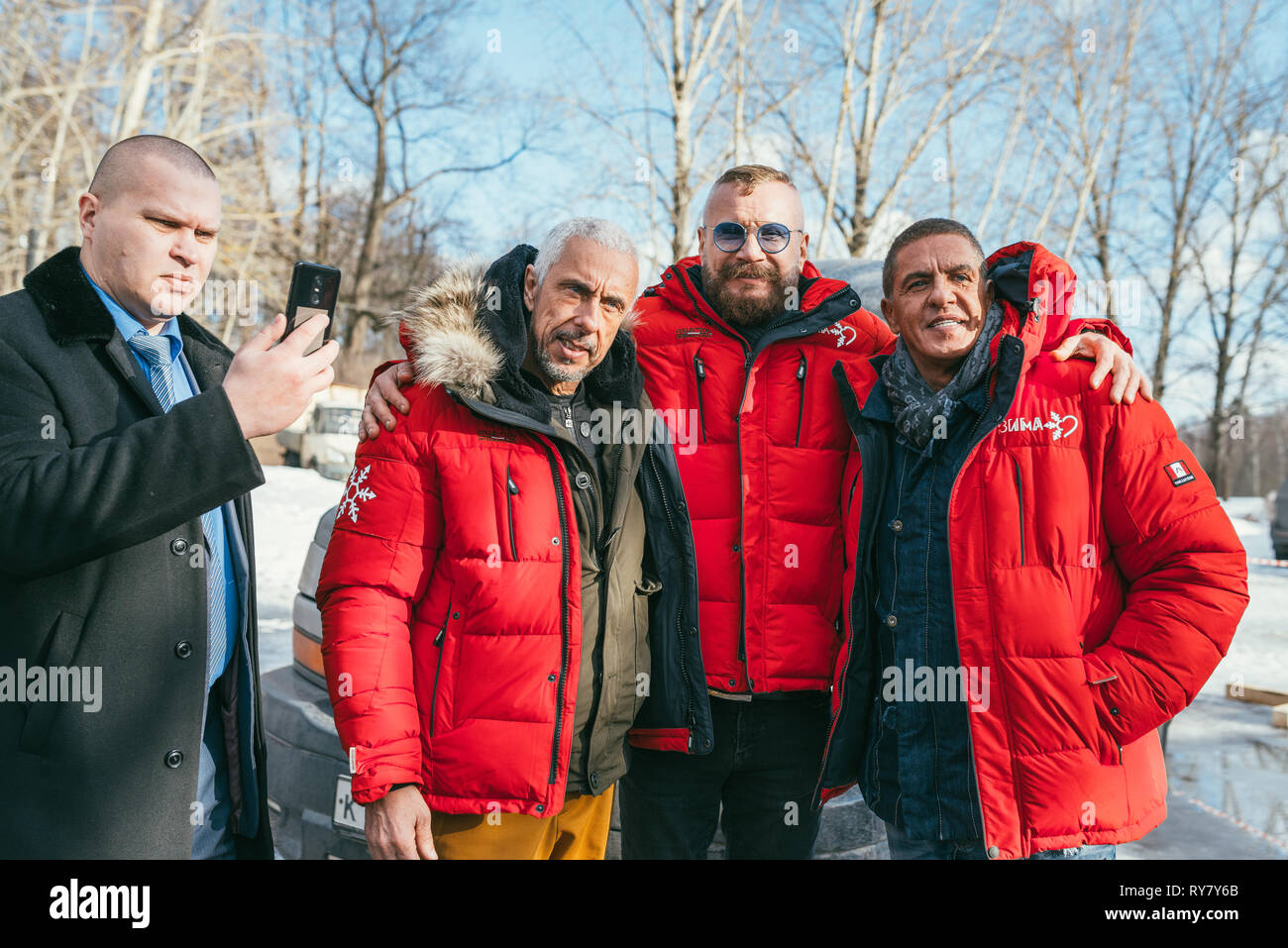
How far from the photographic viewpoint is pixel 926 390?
7.64 ft

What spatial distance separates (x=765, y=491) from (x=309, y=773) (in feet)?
5.59

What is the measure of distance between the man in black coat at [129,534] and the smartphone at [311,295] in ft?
0.38

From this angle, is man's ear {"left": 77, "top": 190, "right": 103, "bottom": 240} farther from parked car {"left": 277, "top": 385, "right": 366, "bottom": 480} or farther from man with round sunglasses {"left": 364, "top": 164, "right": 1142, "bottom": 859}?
parked car {"left": 277, "top": 385, "right": 366, "bottom": 480}

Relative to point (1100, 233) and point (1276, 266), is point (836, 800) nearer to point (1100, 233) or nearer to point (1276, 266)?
point (1100, 233)

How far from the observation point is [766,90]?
1309cm

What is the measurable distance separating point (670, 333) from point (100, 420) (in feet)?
5.12

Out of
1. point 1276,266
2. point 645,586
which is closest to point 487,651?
point 645,586

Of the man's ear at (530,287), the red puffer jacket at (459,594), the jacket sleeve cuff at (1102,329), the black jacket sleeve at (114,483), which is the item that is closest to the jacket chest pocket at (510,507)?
the red puffer jacket at (459,594)

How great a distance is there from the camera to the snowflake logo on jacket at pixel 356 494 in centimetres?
213

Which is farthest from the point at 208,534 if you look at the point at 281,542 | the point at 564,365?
the point at 281,542

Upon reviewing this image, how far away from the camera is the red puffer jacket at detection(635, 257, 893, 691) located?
2.45m

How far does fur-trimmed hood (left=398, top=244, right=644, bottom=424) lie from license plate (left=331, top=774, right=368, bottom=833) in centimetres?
133

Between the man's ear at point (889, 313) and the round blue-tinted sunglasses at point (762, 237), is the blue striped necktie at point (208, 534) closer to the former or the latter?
the round blue-tinted sunglasses at point (762, 237)
